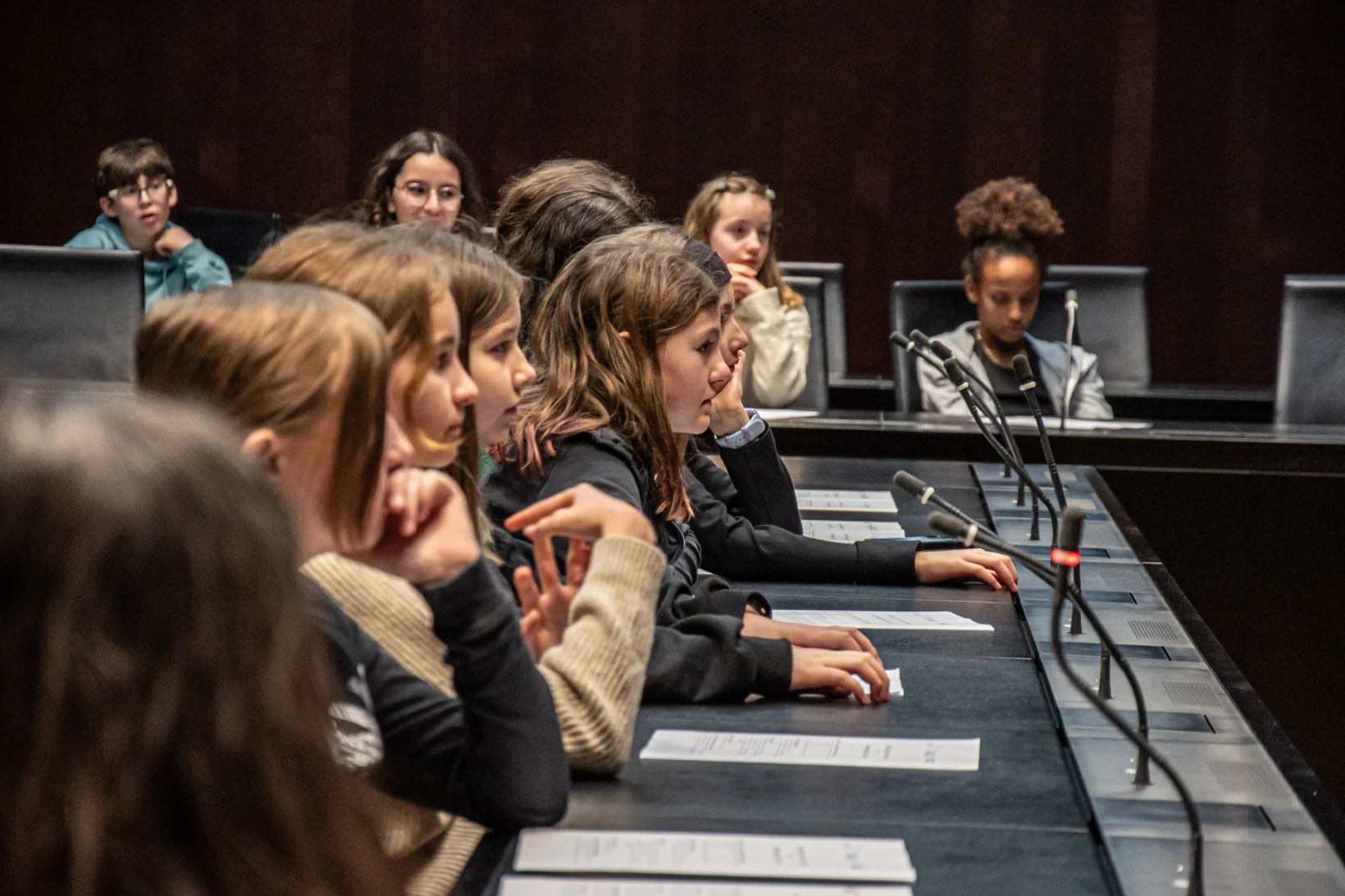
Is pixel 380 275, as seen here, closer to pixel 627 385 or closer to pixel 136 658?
pixel 627 385

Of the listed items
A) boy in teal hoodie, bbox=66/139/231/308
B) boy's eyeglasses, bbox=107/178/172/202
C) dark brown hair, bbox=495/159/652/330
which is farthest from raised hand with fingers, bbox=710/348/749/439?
boy's eyeglasses, bbox=107/178/172/202

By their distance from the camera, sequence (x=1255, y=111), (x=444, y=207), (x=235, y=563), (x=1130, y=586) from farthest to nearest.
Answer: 1. (x=1255, y=111)
2. (x=444, y=207)
3. (x=1130, y=586)
4. (x=235, y=563)

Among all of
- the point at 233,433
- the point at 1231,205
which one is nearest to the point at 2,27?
the point at 1231,205

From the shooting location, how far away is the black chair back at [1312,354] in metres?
4.69

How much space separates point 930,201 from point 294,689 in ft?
21.7

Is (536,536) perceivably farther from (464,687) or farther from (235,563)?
(235,563)

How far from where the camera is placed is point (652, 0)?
6922 millimetres

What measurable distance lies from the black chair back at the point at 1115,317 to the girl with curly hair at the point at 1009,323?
1.48 feet

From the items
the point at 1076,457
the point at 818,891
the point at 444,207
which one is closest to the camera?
the point at 818,891

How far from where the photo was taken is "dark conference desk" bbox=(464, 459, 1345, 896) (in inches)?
53.3

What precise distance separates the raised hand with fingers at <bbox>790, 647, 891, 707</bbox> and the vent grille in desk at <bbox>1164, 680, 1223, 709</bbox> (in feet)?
1.10

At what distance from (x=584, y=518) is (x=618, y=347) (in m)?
0.66

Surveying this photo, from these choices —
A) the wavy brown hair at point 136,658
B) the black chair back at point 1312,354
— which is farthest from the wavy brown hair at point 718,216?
the wavy brown hair at point 136,658

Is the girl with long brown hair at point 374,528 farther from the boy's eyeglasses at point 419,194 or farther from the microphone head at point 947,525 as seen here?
the boy's eyeglasses at point 419,194
